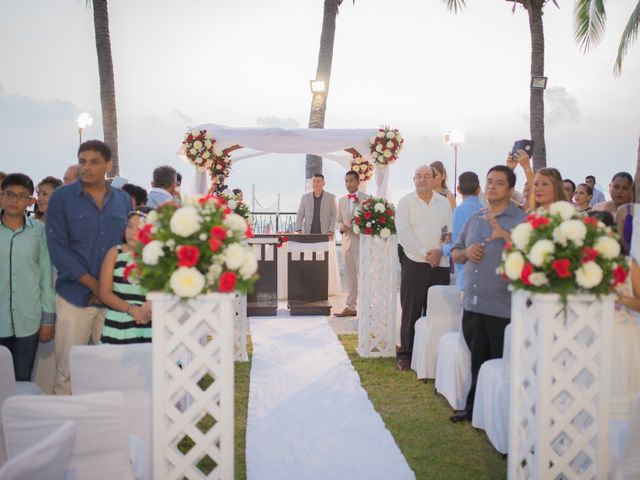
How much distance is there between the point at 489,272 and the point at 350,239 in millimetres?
5407

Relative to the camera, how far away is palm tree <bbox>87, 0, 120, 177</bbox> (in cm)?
1363

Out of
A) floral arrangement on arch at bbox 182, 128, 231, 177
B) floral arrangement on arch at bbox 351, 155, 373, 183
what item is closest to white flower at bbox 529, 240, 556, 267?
floral arrangement on arch at bbox 182, 128, 231, 177

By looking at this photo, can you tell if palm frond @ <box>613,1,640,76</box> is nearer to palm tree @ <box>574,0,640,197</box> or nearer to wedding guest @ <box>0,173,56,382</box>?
palm tree @ <box>574,0,640,197</box>

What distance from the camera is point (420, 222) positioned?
287 inches

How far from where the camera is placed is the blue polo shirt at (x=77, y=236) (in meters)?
4.80

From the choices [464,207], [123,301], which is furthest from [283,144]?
[123,301]

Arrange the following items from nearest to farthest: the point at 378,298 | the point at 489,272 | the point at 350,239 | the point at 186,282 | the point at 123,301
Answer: the point at 186,282 → the point at 123,301 → the point at 489,272 → the point at 378,298 → the point at 350,239

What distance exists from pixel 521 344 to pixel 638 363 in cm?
108

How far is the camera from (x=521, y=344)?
3.77m

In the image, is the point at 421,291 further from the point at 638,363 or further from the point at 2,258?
the point at 2,258

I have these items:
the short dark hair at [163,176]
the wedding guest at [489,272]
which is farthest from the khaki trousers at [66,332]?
the wedding guest at [489,272]

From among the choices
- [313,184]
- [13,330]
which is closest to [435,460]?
[13,330]

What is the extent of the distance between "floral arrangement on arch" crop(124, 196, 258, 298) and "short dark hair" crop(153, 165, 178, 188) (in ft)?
12.8

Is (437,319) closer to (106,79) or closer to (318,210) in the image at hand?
(318,210)
